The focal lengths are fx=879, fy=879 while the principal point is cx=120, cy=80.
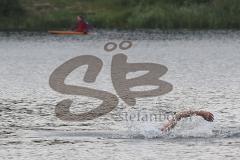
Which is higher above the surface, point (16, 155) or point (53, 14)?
point (53, 14)

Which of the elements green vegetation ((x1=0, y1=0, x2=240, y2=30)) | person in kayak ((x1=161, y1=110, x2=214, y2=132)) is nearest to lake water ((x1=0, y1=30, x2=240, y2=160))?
person in kayak ((x1=161, y1=110, x2=214, y2=132))

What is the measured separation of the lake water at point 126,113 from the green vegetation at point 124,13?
15727mm

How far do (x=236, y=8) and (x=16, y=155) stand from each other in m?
66.7

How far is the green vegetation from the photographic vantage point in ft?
310

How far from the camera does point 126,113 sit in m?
39.9

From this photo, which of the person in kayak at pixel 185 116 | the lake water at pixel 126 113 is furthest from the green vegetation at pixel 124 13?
the person in kayak at pixel 185 116

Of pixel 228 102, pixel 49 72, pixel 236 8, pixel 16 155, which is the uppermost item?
pixel 236 8

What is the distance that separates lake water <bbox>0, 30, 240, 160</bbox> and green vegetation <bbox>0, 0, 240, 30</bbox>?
15.7 metres

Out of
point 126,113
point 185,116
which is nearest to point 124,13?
point 126,113

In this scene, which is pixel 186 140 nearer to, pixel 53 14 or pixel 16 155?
pixel 16 155

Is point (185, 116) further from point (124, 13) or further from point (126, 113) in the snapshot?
point (124, 13)

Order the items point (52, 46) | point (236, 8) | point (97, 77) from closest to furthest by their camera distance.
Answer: point (97, 77), point (52, 46), point (236, 8)

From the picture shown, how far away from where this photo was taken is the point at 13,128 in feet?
117

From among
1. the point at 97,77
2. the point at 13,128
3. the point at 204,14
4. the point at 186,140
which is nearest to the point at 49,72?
the point at 97,77
